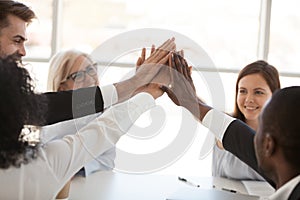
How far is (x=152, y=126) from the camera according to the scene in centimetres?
192

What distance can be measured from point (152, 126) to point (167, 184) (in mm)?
468

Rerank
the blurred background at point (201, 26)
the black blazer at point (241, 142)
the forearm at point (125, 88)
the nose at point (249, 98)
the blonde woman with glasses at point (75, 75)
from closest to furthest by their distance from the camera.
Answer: the black blazer at point (241, 142), the forearm at point (125, 88), the blonde woman with glasses at point (75, 75), the nose at point (249, 98), the blurred background at point (201, 26)

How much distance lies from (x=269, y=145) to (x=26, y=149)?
70 centimetres

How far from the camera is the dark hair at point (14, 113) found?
4.29 ft

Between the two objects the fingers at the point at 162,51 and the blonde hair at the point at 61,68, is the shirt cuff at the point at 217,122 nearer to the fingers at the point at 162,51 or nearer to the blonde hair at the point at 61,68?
the fingers at the point at 162,51

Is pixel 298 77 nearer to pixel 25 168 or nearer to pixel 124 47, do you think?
pixel 124 47

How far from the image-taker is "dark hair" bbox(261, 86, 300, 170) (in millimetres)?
1321

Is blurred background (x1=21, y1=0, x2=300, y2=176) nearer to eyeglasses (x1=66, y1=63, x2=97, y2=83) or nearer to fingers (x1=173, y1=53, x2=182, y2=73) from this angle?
eyeglasses (x1=66, y1=63, x2=97, y2=83)

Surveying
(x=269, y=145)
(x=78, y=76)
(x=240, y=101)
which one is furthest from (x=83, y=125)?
(x=240, y=101)

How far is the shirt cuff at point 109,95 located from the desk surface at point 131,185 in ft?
1.30

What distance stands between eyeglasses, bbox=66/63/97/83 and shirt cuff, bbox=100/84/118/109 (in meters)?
0.42

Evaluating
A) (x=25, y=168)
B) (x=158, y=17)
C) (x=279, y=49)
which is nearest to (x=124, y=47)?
(x=25, y=168)

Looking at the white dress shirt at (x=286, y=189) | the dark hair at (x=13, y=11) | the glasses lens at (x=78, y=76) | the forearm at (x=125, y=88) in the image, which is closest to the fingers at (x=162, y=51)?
the forearm at (x=125, y=88)

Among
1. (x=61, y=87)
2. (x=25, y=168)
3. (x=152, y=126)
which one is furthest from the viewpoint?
(x=61, y=87)
